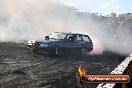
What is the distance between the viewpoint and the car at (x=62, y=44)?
16.9 meters

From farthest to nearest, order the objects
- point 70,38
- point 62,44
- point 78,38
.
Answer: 1. point 78,38
2. point 70,38
3. point 62,44

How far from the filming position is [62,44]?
17328mm

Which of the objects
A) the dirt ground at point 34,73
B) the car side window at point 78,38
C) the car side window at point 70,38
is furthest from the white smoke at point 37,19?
the dirt ground at point 34,73

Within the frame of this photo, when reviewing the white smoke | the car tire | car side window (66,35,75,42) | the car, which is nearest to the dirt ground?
the car

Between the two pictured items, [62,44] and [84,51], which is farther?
[84,51]

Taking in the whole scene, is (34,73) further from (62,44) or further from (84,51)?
(84,51)

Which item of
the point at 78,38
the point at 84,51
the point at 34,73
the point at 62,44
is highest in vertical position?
the point at 78,38

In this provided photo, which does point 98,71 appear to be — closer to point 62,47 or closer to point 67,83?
point 67,83

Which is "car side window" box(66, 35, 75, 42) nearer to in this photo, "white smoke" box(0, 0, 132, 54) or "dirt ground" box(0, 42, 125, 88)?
"dirt ground" box(0, 42, 125, 88)

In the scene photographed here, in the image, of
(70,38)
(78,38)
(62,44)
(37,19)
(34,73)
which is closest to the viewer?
(34,73)

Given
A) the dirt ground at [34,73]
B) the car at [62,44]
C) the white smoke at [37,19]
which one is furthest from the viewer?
the white smoke at [37,19]

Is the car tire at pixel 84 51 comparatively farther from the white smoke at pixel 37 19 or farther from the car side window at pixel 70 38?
the white smoke at pixel 37 19

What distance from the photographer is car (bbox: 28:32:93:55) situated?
16.9 m

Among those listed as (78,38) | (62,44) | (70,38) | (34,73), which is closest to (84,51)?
(78,38)
